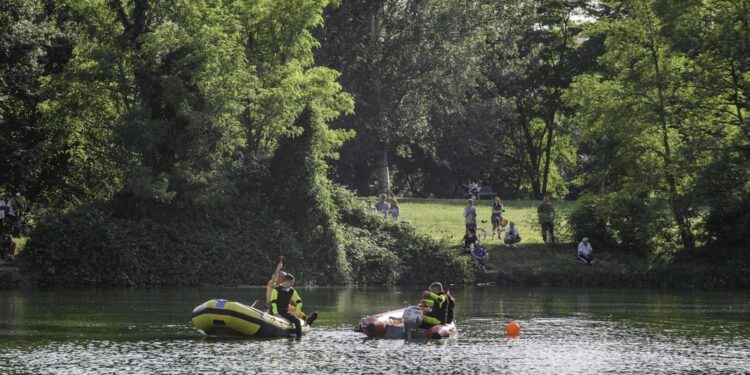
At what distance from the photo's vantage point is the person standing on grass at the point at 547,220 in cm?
5572

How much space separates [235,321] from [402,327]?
4394 mm

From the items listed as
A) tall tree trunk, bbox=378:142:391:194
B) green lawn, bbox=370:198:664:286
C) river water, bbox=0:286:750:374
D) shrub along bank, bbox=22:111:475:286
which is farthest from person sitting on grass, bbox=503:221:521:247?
tall tree trunk, bbox=378:142:391:194

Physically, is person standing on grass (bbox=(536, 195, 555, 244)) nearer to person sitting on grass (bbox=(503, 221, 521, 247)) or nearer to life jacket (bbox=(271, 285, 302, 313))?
person sitting on grass (bbox=(503, 221, 521, 247))

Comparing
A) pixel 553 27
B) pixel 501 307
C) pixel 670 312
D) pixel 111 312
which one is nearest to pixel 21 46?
pixel 111 312

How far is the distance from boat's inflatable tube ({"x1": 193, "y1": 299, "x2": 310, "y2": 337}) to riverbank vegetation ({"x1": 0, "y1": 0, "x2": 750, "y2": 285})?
15.6 meters

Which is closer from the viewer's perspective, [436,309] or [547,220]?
[436,309]

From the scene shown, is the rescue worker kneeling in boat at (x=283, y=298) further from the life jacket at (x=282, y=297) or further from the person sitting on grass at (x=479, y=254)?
the person sitting on grass at (x=479, y=254)

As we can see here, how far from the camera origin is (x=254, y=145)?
55.1 metres

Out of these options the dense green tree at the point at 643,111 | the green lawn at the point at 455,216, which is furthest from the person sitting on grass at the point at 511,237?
the dense green tree at the point at 643,111

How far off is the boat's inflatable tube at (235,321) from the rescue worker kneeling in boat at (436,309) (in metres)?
3.27

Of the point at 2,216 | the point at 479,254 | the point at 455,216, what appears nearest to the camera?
the point at 2,216

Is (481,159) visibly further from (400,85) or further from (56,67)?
(56,67)

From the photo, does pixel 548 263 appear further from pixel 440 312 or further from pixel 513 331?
pixel 440 312

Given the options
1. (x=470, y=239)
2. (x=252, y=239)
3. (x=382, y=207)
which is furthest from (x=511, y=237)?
(x=252, y=239)
